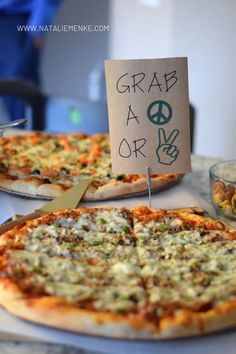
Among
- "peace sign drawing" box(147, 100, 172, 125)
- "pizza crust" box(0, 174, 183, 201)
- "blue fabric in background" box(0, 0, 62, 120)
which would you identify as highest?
"blue fabric in background" box(0, 0, 62, 120)

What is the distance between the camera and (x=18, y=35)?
4.55m

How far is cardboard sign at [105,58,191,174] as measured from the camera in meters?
1.54

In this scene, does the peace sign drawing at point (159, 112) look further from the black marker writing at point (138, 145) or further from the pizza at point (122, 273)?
the pizza at point (122, 273)

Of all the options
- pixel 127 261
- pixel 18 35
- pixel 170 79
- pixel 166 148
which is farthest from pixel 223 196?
pixel 18 35

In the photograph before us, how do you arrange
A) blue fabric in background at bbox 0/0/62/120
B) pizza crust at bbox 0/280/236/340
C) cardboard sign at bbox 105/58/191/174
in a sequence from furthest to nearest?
blue fabric in background at bbox 0/0/62/120, cardboard sign at bbox 105/58/191/174, pizza crust at bbox 0/280/236/340

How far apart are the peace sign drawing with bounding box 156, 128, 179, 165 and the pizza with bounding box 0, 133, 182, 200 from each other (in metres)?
0.23

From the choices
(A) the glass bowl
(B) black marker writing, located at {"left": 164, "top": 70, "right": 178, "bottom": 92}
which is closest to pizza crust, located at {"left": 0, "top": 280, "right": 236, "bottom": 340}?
(A) the glass bowl

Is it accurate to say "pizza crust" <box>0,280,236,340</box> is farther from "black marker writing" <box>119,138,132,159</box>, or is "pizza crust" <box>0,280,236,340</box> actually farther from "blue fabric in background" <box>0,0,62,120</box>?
"blue fabric in background" <box>0,0,62,120</box>

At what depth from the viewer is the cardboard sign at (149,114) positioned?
1537 millimetres

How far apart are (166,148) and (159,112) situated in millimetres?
97

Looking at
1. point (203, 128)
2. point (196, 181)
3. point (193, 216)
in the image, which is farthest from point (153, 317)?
point (203, 128)

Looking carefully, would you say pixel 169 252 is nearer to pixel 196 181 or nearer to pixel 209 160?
pixel 196 181

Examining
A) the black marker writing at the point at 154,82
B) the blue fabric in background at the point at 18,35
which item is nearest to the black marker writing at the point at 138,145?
the black marker writing at the point at 154,82

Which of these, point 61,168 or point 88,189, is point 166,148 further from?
point 61,168
